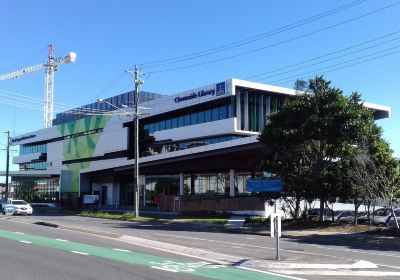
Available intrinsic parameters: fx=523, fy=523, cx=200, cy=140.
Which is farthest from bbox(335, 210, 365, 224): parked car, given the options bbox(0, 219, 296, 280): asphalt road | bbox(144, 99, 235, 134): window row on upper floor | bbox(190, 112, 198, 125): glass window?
bbox(190, 112, 198, 125): glass window

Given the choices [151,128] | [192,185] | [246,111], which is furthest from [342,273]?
[151,128]

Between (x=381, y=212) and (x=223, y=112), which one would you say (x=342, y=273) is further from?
(x=223, y=112)

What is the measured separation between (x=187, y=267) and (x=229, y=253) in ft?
13.6

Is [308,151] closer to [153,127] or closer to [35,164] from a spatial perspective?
[153,127]

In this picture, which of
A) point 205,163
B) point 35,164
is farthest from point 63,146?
point 205,163

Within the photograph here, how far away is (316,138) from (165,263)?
66.7 ft

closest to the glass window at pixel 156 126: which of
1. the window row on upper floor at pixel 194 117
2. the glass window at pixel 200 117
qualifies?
the window row on upper floor at pixel 194 117

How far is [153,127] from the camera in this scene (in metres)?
66.7

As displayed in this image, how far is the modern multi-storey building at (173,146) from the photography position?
2045 inches

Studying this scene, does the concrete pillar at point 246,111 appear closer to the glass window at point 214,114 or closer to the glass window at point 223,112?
the glass window at point 223,112

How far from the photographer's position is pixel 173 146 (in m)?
62.5

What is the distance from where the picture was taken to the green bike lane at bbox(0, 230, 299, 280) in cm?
1235

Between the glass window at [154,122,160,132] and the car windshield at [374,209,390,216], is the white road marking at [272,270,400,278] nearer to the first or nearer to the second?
the car windshield at [374,209,390,216]

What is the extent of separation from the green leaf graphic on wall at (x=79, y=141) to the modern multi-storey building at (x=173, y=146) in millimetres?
154
